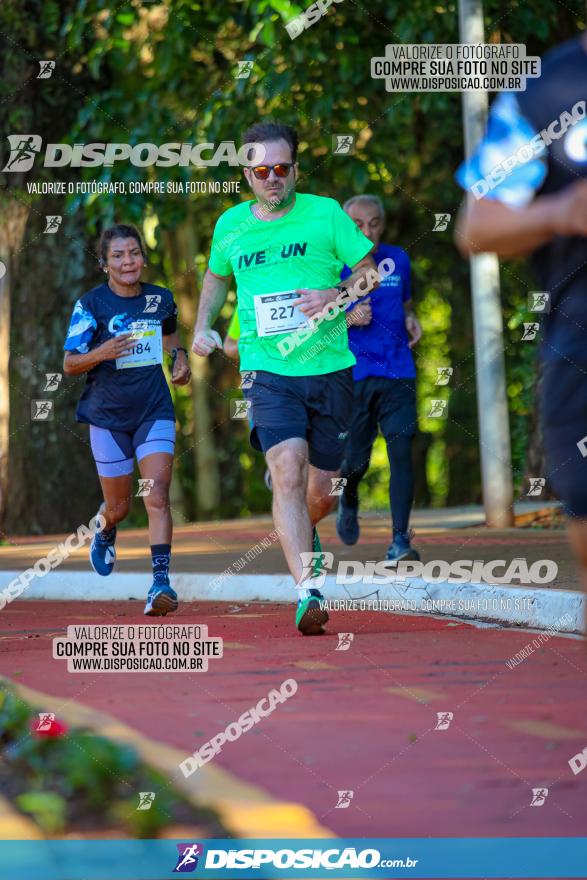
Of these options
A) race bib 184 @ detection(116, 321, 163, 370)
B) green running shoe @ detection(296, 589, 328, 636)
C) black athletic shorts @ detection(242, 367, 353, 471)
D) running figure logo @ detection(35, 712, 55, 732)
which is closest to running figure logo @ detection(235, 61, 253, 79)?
race bib 184 @ detection(116, 321, 163, 370)

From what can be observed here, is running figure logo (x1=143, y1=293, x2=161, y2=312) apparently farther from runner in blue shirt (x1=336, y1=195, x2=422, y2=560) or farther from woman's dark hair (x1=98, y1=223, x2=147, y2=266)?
runner in blue shirt (x1=336, y1=195, x2=422, y2=560)

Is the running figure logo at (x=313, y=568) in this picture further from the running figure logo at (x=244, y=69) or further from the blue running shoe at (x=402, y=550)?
the running figure logo at (x=244, y=69)

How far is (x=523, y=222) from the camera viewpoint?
3381 millimetres

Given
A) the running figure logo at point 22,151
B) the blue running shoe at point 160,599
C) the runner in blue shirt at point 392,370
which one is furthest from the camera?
the running figure logo at point 22,151

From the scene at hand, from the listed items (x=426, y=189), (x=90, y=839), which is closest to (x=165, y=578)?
(x=90, y=839)

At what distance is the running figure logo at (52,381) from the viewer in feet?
59.1

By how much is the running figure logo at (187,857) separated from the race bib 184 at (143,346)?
561 cm

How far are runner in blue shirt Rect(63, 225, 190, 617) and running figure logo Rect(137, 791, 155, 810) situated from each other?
15.7ft

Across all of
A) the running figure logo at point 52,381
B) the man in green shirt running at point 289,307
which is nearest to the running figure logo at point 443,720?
the man in green shirt running at point 289,307

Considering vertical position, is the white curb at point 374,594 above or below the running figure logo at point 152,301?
below

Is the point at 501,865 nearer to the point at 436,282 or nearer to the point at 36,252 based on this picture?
the point at 36,252

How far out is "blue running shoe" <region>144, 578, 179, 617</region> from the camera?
8.66 meters

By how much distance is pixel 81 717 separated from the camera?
509 cm

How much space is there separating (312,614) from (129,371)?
7.28 ft
